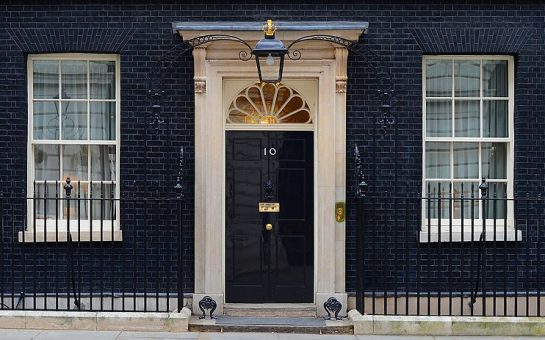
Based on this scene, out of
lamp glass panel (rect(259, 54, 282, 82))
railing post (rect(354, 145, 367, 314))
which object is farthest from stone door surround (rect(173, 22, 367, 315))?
lamp glass panel (rect(259, 54, 282, 82))

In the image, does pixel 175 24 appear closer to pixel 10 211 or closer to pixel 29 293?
pixel 10 211

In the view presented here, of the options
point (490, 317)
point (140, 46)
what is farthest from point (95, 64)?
point (490, 317)

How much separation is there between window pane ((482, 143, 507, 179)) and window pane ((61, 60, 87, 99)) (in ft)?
18.0

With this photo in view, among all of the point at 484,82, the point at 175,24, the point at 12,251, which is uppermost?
the point at 175,24

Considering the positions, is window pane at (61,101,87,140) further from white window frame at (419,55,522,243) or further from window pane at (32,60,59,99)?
white window frame at (419,55,522,243)

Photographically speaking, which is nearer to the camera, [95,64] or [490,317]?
[490,317]

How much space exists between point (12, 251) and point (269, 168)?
11.5 feet

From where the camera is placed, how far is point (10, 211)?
10734mm

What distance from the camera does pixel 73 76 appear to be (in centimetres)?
1096

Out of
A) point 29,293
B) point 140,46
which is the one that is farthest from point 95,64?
point 29,293

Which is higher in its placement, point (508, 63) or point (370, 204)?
point (508, 63)

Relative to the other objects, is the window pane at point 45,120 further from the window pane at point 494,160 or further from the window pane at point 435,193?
the window pane at point 494,160

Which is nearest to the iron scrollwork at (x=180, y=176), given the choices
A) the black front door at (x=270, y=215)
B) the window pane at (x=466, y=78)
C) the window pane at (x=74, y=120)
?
the black front door at (x=270, y=215)

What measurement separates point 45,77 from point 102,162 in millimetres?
1377
